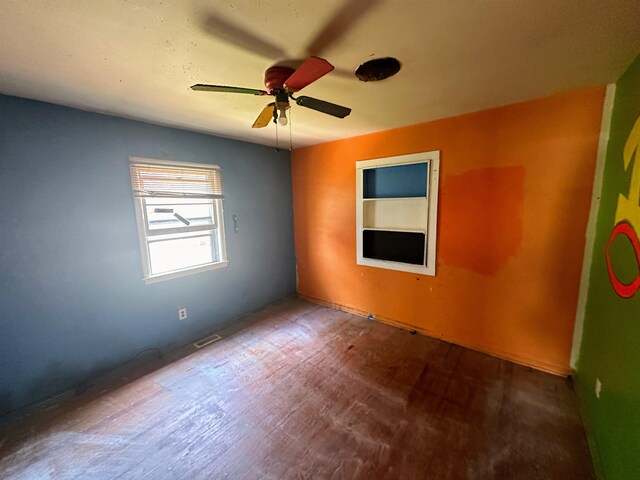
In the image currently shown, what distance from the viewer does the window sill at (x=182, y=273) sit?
8.20ft

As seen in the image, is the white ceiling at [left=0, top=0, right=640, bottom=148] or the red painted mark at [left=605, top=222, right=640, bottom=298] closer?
the white ceiling at [left=0, top=0, right=640, bottom=148]

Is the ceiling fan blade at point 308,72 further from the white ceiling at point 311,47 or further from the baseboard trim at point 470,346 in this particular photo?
the baseboard trim at point 470,346

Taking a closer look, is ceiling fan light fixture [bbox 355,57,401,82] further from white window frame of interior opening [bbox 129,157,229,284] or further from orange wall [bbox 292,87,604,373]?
white window frame of interior opening [bbox 129,157,229,284]

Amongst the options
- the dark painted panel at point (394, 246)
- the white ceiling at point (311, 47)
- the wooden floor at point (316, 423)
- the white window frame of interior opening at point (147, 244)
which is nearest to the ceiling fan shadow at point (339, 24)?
the white ceiling at point (311, 47)

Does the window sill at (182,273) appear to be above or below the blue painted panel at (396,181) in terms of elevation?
below

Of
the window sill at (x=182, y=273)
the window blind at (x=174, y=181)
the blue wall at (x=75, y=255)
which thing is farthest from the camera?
the window sill at (x=182, y=273)

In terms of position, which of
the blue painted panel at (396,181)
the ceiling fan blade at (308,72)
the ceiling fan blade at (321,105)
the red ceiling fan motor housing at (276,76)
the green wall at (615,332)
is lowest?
the green wall at (615,332)

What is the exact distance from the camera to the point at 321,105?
4.77 feet

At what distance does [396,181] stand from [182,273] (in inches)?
101

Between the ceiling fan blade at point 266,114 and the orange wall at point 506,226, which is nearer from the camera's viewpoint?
the ceiling fan blade at point 266,114

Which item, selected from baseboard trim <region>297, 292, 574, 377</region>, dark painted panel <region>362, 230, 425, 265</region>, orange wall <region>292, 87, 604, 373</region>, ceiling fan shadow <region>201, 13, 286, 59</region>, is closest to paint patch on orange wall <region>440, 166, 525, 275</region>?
orange wall <region>292, 87, 604, 373</region>

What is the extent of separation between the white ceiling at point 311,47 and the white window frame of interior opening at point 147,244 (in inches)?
23.2

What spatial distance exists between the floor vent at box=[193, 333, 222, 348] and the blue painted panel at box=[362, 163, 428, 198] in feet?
7.81

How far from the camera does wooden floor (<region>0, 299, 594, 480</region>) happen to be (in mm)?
1440
